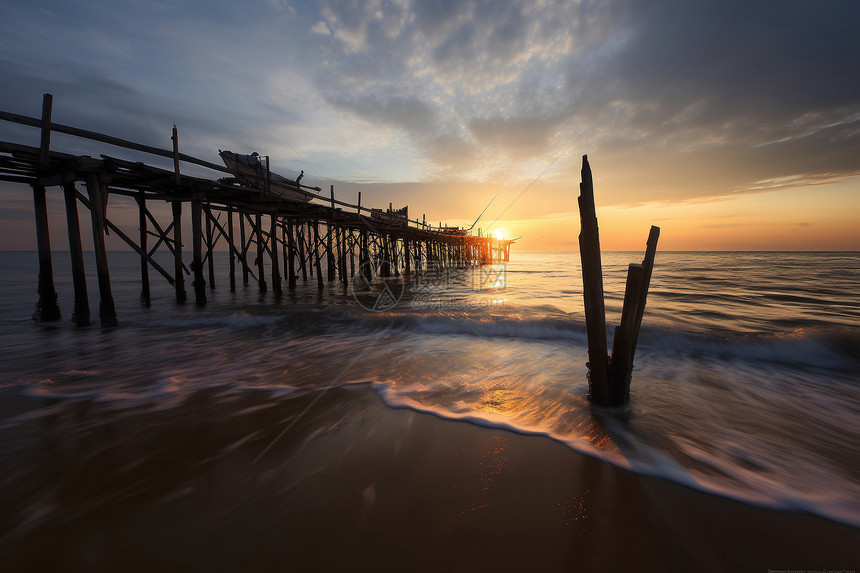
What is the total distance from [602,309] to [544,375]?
230 cm

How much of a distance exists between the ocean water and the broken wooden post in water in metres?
0.31

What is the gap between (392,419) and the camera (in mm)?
3814

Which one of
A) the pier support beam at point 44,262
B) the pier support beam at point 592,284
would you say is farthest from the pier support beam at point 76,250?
the pier support beam at point 592,284

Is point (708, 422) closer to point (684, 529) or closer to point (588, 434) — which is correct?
point (588, 434)

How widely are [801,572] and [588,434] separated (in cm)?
164

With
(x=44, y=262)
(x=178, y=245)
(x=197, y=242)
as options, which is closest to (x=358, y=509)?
(x=178, y=245)

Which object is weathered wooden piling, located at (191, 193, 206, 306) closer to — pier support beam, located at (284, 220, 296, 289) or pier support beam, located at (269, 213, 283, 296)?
pier support beam, located at (269, 213, 283, 296)

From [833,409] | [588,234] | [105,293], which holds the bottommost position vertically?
[833,409]

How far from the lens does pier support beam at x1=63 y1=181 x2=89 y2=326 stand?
8023mm

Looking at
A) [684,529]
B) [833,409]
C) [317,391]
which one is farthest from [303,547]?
[833,409]

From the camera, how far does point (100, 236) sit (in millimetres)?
8039

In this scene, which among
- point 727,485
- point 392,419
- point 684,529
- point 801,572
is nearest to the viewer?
point 801,572

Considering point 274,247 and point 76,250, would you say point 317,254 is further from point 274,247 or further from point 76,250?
point 76,250

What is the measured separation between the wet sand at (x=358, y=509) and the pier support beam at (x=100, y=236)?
643 cm
